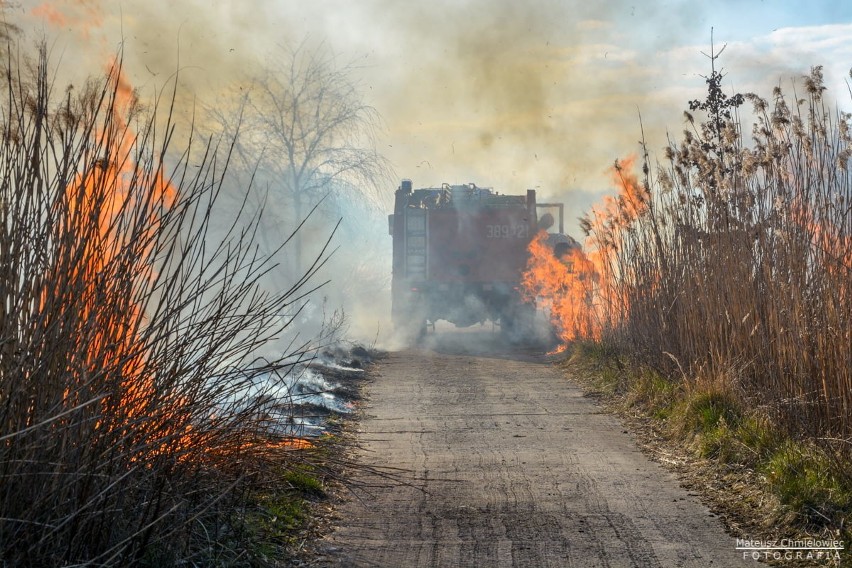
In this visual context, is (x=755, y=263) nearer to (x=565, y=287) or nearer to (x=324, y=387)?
(x=324, y=387)

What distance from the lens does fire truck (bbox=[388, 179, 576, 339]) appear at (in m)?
22.8

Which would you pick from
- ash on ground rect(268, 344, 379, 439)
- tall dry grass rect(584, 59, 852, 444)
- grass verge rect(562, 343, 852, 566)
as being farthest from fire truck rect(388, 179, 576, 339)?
grass verge rect(562, 343, 852, 566)

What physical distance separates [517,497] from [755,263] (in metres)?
2.94

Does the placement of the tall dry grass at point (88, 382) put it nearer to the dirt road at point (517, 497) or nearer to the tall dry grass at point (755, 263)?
the dirt road at point (517, 497)

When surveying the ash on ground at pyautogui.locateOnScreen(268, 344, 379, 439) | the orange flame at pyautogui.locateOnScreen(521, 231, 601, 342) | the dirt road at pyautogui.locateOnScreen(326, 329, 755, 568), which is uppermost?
the orange flame at pyautogui.locateOnScreen(521, 231, 601, 342)

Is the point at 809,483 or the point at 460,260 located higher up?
the point at 460,260

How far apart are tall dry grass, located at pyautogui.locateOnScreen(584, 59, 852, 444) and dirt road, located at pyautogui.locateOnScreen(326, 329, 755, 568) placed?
3.40ft

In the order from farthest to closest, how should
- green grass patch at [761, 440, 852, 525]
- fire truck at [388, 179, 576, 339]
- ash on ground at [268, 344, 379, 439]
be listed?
1. fire truck at [388, 179, 576, 339]
2. ash on ground at [268, 344, 379, 439]
3. green grass patch at [761, 440, 852, 525]

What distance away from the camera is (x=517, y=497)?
20.8 feet

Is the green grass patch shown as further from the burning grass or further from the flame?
the flame

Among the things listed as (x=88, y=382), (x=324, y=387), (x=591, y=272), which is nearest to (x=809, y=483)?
(x=88, y=382)

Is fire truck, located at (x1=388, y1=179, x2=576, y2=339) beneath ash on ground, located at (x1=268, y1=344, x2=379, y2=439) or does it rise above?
above

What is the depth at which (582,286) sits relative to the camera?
1655 centimetres

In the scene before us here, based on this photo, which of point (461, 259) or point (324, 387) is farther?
point (461, 259)
